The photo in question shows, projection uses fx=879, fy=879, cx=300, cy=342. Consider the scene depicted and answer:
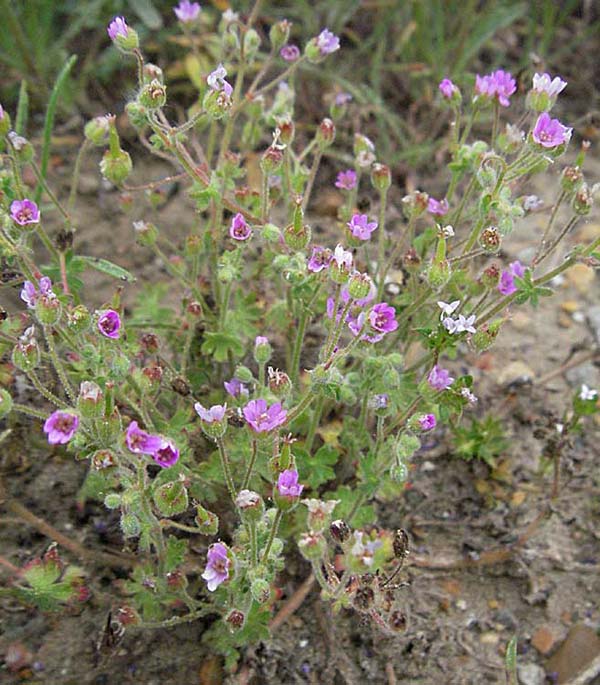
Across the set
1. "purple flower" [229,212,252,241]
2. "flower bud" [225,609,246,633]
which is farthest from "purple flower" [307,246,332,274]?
"flower bud" [225,609,246,633]

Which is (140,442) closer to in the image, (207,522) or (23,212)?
(207,522)

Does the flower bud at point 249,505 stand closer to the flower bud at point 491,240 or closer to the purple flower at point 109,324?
the purple flower at point 109,324

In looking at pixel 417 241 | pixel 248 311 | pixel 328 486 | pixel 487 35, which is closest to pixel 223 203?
pixel 248 311

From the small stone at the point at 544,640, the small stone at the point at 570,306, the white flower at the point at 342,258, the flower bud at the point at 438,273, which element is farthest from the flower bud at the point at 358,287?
the small stone at the point at 570,306

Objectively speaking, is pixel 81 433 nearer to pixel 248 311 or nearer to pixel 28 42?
pixel 248 311

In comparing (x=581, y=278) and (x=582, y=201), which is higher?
(x=581, y=278)

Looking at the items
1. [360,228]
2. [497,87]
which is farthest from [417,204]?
[497,87]
